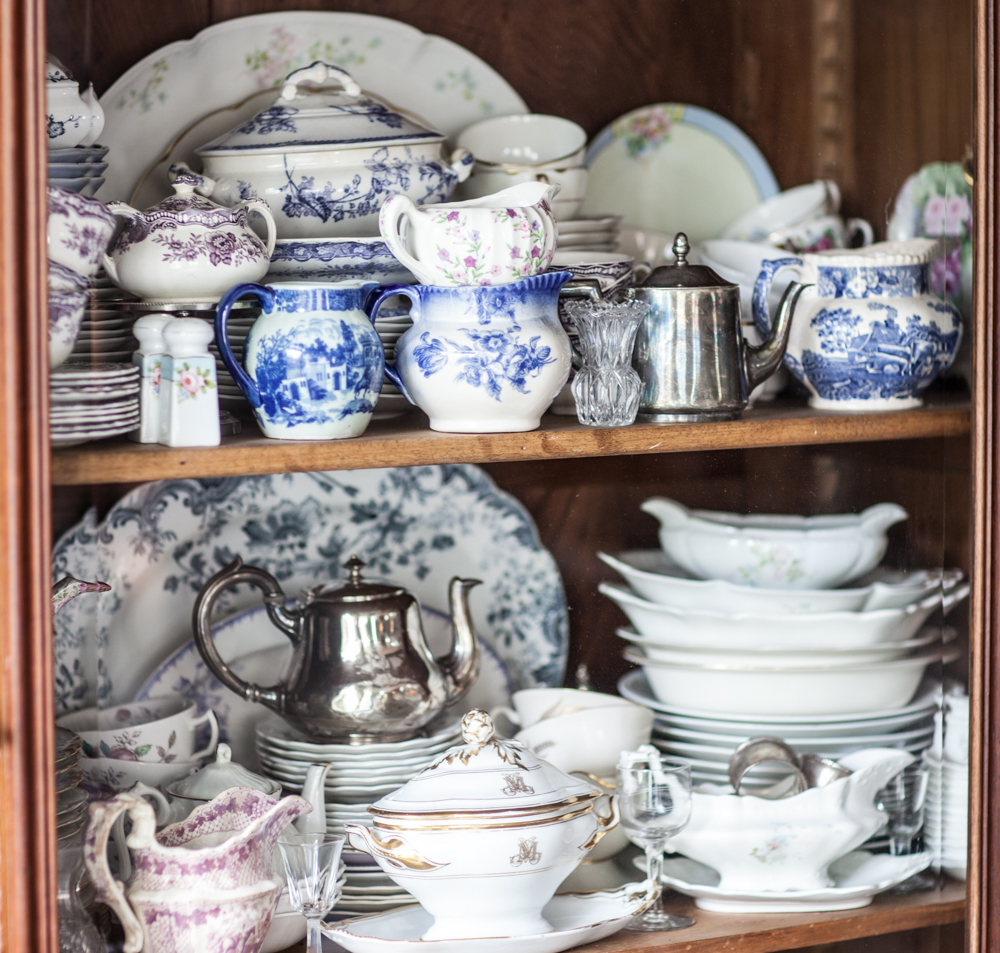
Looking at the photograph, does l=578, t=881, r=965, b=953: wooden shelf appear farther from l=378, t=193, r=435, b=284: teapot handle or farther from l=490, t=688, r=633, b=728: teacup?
l=378, t=193, r=435, b=284: teapot handle

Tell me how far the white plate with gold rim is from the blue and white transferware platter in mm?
605

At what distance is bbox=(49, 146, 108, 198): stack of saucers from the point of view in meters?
0.77

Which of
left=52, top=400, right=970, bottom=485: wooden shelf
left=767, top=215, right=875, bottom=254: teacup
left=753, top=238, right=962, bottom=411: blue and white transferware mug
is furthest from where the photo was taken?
left=767, top=215, right=875, bottom=254: teacup

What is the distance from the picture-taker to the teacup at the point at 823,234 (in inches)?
47.8

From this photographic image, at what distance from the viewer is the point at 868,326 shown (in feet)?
3.53

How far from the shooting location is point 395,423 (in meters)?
1.00

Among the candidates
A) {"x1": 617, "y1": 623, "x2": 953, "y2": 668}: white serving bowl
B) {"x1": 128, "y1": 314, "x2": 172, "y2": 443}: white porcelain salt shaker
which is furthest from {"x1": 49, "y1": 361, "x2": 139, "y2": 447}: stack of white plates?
{"x1": 617, "y1": 623, "x2": 953, "y2": 668}: white serving bowl

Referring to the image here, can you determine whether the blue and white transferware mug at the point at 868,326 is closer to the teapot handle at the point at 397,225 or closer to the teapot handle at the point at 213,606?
the teapot handle at the point at 397,225

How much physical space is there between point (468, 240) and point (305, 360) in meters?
0.15

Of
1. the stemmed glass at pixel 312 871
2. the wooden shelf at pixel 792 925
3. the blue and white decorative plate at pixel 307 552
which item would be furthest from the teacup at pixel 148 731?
the wooden shelf at pixel 792 925

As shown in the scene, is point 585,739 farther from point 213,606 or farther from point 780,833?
point 213,606

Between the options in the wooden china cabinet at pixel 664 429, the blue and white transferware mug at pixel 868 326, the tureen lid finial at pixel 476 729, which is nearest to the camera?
the wooden china cabinet at pixel 664 429

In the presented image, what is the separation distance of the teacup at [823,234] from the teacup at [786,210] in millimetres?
11

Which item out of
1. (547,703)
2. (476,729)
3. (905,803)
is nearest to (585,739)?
(547,703)
